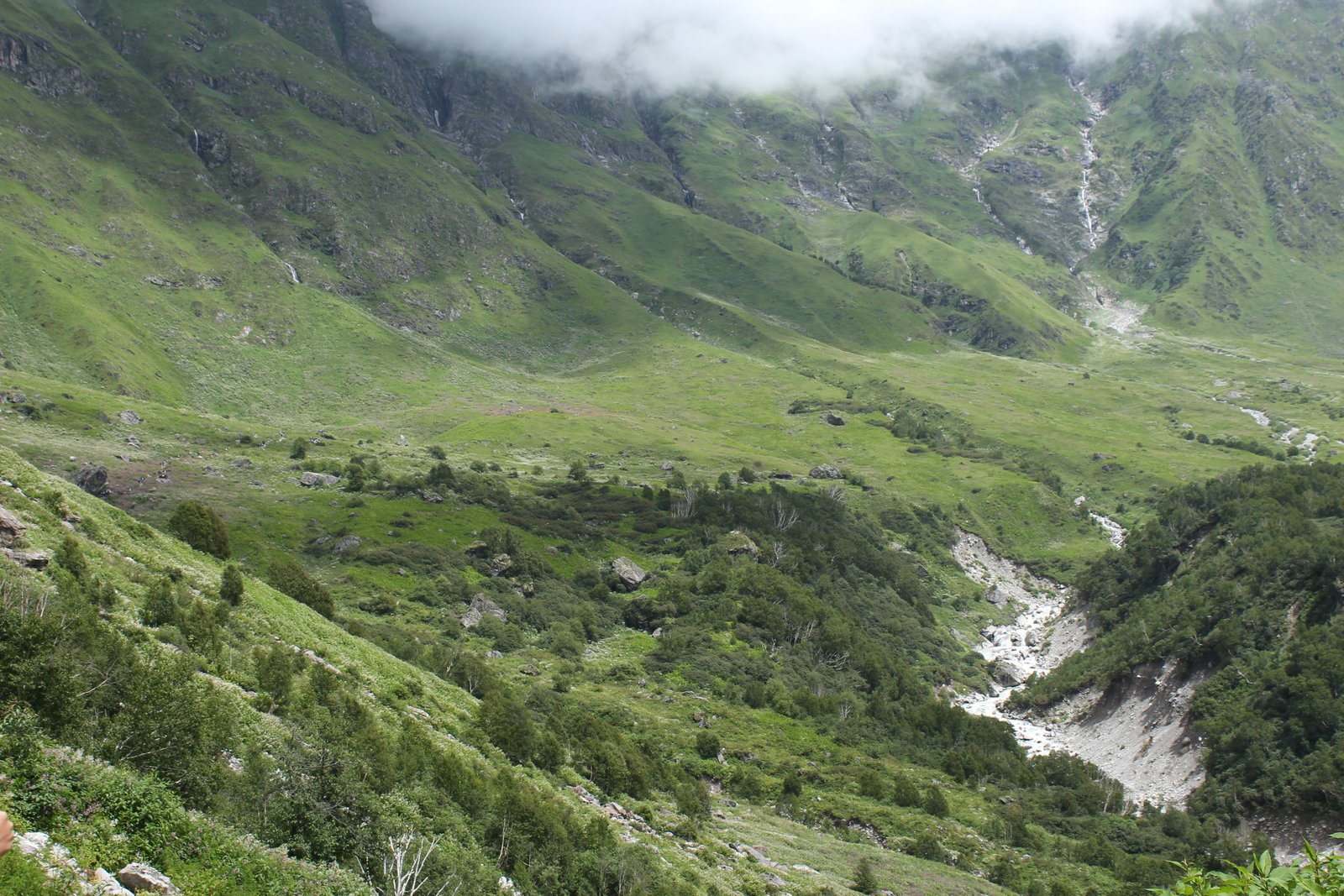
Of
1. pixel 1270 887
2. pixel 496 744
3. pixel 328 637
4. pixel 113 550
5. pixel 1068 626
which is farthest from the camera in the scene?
pixel 1068 626

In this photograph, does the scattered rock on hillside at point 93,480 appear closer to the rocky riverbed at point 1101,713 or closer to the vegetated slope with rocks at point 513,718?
the vegetated slope with rocks at point 513,718

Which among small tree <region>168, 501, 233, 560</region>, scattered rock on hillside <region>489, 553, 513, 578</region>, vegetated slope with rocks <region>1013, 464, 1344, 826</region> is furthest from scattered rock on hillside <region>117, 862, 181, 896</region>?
scattered rock on hillside <region>489, 553, 513, 578</region>

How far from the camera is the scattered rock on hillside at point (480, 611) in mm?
83438

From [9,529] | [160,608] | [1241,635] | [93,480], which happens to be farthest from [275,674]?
[1241,635]

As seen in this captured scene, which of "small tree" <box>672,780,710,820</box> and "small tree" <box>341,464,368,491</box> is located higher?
"small tree" <box>672,780,710,820</box>

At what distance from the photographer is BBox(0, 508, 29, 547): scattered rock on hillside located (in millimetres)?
28094

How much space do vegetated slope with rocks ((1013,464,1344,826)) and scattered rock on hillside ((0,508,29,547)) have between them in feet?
262

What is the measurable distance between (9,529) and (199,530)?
2106 centimetres

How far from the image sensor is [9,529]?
93.9 ft

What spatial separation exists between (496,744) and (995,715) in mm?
82563

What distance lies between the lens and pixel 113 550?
3469 centimetres

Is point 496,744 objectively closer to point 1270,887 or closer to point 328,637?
point 328,637

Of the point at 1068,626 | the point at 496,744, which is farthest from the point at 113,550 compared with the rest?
the point at 1068,626

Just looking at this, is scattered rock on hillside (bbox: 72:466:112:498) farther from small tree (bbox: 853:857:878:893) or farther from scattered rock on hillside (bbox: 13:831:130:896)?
scattered rock on hillside (bbox: 13:831:130:896)
